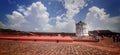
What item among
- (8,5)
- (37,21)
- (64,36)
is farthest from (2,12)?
(64,36)

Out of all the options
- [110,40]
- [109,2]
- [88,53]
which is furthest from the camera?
[110,40]

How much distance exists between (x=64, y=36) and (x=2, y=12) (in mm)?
1721

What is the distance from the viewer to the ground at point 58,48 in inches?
211

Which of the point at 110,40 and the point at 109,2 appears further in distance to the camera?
the point at 110,40

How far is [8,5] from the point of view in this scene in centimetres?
591

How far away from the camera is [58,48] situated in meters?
5.59

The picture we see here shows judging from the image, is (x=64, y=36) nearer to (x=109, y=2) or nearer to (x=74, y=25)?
(x=74, y=25)

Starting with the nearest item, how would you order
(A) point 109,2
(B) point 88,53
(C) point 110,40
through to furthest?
(B) point 88,53, (A) point 109,2, (C) point 110,40

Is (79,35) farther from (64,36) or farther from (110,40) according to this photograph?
(110,40)

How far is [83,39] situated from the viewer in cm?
600

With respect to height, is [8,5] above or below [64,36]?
above

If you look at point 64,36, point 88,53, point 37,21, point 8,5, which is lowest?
point 88,53

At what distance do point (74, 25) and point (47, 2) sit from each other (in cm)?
89

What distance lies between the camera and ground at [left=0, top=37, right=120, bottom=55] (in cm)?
537
